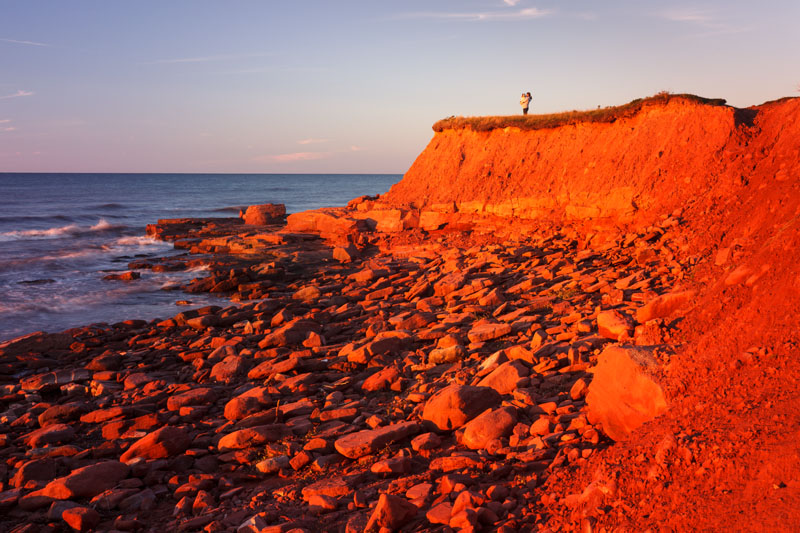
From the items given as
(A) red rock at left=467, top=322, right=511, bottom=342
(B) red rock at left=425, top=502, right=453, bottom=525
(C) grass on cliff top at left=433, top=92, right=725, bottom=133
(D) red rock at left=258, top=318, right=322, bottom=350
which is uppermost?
(C) grass on cliff top at left=433, top=92, right=725, bottom=133

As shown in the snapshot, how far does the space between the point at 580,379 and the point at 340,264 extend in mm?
14670

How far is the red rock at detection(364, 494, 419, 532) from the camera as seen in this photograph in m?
4.12

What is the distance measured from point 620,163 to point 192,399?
1359cm

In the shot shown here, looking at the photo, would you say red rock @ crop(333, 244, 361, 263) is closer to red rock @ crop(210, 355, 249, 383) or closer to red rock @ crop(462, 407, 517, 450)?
red rock @ crop(210, 355, 249, 383)

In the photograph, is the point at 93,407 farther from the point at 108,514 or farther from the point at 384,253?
the point at 384,253

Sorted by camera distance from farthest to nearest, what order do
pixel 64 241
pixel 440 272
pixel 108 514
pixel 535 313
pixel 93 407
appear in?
pixel 64 241
pixel 440 272
pixel 535 313
pixel 93 407
pixel 108 514

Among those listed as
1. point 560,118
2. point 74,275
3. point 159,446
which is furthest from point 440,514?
point 74,275

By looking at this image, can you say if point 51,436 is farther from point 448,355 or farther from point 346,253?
point 346,253

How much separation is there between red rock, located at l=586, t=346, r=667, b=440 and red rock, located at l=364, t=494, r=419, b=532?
6.77ft

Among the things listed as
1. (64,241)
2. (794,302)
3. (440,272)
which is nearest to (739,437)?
(794,302)

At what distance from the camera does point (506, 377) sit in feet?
22.2

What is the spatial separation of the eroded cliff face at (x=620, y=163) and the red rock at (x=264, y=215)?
14.3m

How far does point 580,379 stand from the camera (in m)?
6.14

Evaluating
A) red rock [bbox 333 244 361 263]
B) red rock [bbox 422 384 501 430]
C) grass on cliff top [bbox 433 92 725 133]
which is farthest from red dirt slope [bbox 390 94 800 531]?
red rock [bbox 333 244 361 263]
